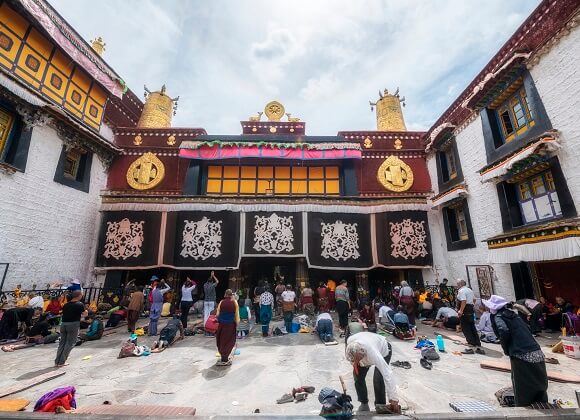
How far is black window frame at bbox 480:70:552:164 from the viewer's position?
810cm

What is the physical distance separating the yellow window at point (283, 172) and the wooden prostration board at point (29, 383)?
11248 mm

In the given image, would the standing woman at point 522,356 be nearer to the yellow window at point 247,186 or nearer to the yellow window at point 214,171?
the yellow window at point 247,186

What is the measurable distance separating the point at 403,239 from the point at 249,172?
338 inches

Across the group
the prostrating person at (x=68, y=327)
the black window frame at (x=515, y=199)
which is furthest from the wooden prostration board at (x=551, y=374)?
the prostrating person at (x=68, y=327)

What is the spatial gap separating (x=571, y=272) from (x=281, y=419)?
1005cm

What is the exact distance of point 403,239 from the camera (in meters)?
12.1

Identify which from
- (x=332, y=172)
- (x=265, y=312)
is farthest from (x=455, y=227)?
(x=265, y=312)

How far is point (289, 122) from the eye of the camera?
18125 mm

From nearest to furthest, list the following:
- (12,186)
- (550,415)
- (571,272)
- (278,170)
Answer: (550,415), (571,272), (12,186), (278,170)

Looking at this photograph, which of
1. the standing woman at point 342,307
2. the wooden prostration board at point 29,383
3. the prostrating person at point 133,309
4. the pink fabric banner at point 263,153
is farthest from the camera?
the pink fabric banner at point 263,153

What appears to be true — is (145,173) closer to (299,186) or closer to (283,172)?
(283,172)

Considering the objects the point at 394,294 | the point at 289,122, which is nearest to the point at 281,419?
the point at 394,294

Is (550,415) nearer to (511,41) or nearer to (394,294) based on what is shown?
(394,294)

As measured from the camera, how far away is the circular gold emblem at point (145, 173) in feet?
44.7
